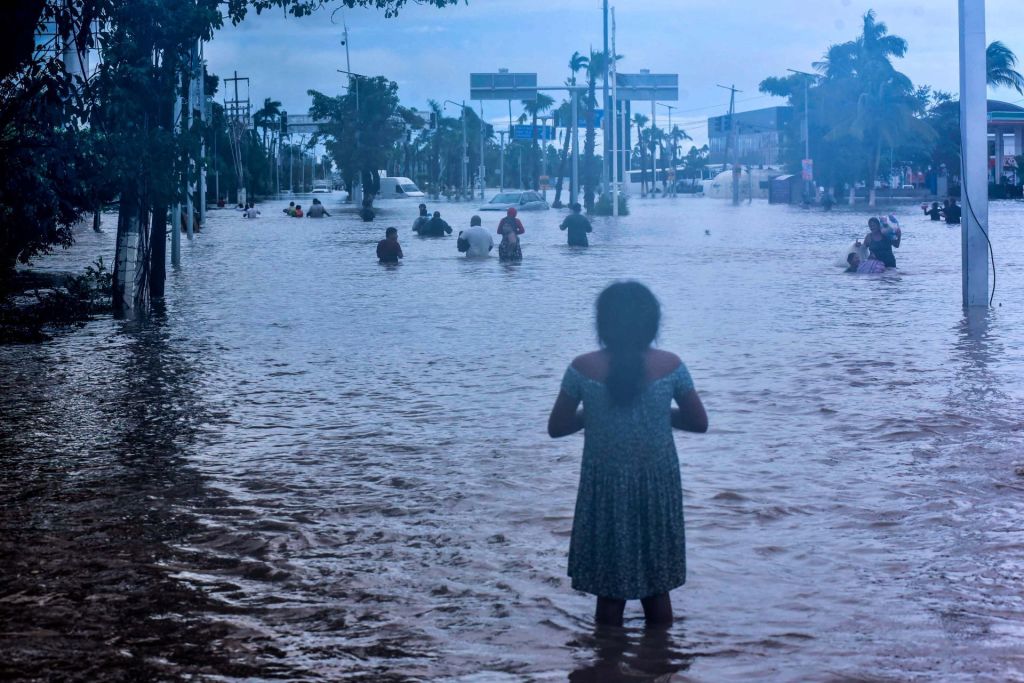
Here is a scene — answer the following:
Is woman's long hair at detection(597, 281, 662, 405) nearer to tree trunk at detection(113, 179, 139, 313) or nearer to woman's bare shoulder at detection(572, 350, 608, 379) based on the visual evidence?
woman's bare shoulder at detection(572, 350, 608, 379)

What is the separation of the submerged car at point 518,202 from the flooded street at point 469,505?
57.3 meters

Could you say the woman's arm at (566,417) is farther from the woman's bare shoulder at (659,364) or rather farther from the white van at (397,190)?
the white van at (397,190)

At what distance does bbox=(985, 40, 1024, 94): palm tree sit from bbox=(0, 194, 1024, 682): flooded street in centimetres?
8239

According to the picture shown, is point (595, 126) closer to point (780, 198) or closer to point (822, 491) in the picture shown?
point (780, 198)

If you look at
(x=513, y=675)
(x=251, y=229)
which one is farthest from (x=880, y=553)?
(x=251, y=229)

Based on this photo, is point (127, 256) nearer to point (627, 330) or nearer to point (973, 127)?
point (973, 127)

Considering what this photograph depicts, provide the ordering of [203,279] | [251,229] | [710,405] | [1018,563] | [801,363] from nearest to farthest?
[1018,563] < [710,405] < [801,363] < [203,279] < [251,229]

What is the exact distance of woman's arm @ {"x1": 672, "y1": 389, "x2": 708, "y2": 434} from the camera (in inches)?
198

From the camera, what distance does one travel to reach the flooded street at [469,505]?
539 centimetres

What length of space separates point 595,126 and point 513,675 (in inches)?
2783

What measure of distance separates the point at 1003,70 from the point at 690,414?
316ft

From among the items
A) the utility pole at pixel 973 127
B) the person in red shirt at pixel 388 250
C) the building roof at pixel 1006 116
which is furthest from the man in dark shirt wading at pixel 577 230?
the building roof at pixel 1006 116

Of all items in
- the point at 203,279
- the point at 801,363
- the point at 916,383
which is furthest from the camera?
the point at 203,279

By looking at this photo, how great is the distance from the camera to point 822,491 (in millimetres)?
8125
